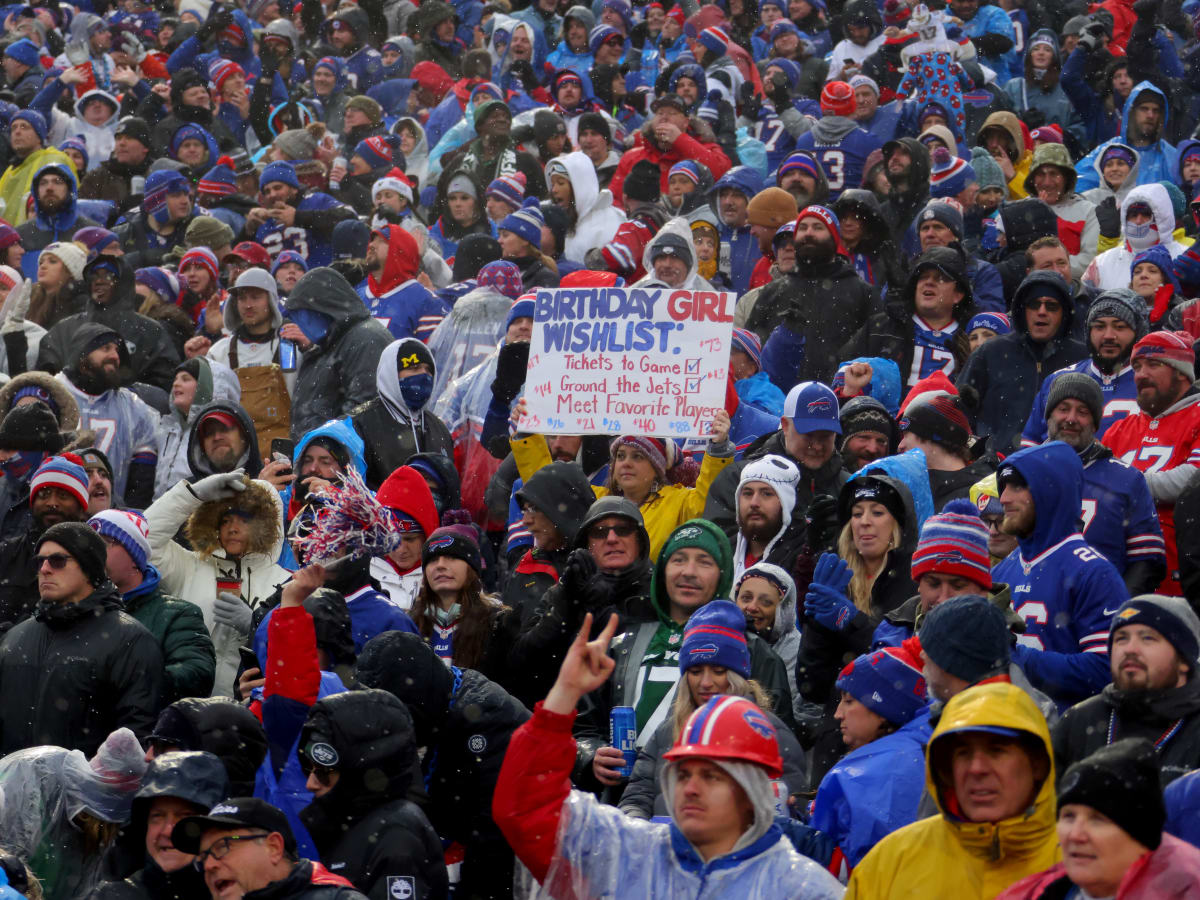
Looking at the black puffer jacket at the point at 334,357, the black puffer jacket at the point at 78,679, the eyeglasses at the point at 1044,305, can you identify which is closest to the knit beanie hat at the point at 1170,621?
the black puffer jacket at the point at 78,679

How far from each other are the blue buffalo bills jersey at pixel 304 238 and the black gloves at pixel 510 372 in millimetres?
4185

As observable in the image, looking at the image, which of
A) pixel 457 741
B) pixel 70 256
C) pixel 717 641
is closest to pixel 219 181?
pixel 70 256

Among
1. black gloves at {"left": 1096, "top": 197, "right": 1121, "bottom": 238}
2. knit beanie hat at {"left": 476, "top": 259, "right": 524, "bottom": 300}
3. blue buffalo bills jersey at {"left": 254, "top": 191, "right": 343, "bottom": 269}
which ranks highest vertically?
black gloves at {"left": 1096, "top": 197, "right": 1121, "bottom": 238}

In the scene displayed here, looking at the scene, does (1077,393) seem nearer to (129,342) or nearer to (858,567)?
(858,567)

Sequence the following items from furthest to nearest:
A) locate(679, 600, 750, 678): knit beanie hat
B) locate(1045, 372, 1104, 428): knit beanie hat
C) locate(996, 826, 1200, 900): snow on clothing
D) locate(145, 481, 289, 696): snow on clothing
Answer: locate(145, 481, 289, 696): snow on clothing < locate(1045, 372, 1104, 428): knit beanie hat < locate(679, 600, 750, 678): knit beanie hat < locate(996, 826, 1200, 900): snow on clothing

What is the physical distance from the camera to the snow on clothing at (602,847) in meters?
4.29

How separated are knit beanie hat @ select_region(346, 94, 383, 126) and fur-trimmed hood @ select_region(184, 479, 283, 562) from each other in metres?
8.94

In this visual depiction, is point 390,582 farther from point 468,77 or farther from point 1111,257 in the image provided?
point 468,77

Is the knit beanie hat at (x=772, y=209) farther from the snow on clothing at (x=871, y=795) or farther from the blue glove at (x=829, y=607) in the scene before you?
the snow on clothing at (x=871, y=795)

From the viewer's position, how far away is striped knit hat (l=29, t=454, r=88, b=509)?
8.07 meters

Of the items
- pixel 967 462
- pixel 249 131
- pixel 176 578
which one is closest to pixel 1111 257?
pixel 967 462

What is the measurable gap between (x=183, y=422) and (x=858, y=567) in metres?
4.82

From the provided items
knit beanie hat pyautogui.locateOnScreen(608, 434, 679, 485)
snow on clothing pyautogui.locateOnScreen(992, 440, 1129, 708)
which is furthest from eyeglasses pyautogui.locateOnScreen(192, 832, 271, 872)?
knit beanie hat pyautogui.locateOnScreen(608, 434, 679, 485)

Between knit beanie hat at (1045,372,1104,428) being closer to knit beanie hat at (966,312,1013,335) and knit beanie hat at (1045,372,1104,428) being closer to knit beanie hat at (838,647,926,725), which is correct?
knit beanie hat at (966,312,1013,335)
